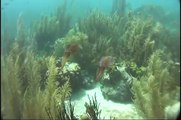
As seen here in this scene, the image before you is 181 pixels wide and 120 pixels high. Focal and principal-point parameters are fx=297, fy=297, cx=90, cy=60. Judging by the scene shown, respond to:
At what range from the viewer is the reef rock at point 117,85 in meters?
6.92

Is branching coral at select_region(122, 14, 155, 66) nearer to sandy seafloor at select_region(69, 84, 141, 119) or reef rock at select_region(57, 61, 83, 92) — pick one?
sandy seafloor at select_region(69, 84, 141, 119)

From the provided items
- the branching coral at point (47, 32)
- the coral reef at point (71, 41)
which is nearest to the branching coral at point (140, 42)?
the coral reef at point (71, 41)

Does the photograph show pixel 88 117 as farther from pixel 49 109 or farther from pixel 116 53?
pixel 116 53

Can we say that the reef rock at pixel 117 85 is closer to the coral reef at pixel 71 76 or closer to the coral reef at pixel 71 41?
the coral reef at pixel 71 76

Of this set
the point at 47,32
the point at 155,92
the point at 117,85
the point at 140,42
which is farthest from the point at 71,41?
the point at 155,92

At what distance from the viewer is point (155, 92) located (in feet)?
14.5

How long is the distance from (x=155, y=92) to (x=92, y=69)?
4313 millimetres

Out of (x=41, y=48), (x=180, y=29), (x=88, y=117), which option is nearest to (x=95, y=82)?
(x=88, y=117)

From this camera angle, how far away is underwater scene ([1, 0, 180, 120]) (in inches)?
162

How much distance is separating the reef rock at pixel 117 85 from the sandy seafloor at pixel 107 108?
173 millimetres

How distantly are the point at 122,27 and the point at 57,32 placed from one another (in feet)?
9.39

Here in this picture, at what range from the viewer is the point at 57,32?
12.4 m

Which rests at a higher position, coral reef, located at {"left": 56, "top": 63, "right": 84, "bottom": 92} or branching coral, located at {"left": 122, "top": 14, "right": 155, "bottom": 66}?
branching coral, located at {"left": 122, "top": 14, "right": 155, "bottom": 66}

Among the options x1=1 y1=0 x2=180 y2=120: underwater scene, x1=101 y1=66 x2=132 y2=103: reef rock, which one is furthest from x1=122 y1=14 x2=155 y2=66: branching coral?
x1=101 y1=66 x2=132 y2=103: reef rock
